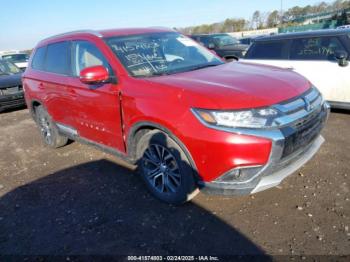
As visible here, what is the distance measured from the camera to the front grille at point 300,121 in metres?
2.72

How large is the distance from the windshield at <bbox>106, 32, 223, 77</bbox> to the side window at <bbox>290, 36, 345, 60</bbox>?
9.46 ft

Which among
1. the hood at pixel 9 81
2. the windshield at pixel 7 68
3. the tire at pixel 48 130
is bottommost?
the tire at pixel 48 130

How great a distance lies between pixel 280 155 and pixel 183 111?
937 millimetres

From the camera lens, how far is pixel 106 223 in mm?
3229

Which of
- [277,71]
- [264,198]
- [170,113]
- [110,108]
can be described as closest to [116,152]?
[110,108]

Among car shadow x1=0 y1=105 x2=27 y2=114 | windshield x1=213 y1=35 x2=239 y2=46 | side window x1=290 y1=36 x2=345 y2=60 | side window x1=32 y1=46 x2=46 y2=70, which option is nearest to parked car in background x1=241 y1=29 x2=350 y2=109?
side window x1=290 y1=36 x2=345 y2=60

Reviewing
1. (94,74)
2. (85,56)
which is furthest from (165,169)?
(85,56)

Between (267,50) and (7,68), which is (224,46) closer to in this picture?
(267,50)

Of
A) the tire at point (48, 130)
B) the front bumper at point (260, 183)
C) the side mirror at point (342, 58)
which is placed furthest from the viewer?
the side mirror at point (342, 58)

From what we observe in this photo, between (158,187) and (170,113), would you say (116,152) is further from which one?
(170,113)

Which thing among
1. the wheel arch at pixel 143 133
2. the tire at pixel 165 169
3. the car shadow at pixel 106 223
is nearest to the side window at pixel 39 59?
the car shadow at pixel 106 223

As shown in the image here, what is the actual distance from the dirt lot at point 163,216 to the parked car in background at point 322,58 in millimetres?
1648

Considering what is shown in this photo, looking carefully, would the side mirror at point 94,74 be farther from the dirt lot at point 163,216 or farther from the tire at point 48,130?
the tire at point 48,130

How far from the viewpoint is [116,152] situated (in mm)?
3863
